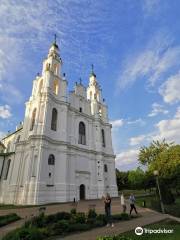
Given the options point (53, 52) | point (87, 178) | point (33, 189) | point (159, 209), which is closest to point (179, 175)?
point (159, 209)

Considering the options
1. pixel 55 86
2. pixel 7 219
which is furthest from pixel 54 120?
pixel 7 219

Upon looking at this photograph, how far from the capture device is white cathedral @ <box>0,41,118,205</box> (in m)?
29.4

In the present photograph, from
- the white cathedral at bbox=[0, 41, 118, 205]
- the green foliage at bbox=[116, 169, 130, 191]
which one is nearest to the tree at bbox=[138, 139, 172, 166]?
the white cathedral at bbox=[0, 41, 118, 205]

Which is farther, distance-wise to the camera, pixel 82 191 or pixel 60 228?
pixel 82 191

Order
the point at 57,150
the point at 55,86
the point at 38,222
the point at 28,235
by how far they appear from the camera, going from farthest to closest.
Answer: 1. the point at 55,86
2. the point at 57,150
3. the point at 38,222
4. the point at 28,235

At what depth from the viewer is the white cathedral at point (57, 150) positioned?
29391 mm

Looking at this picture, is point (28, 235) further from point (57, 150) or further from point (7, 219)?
point (57, 150)

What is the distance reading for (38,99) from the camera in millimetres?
34438

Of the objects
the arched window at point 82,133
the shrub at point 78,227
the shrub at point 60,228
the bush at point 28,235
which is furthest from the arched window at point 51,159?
the bush at point 28,235

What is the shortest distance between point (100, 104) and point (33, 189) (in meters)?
27.4

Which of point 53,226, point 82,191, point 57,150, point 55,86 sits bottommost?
point 53,226

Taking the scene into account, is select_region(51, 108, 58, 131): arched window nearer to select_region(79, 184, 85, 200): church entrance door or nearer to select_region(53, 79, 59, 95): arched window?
select_region(53, 79, 59, 95): arched window

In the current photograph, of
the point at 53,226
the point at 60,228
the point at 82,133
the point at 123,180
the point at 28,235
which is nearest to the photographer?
the point at 28,235

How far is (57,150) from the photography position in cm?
3325
